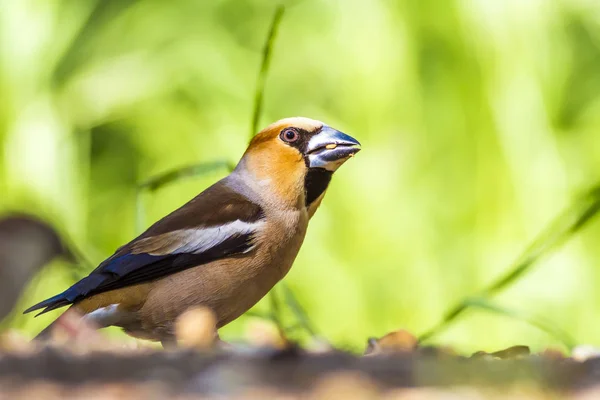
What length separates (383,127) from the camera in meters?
2.65

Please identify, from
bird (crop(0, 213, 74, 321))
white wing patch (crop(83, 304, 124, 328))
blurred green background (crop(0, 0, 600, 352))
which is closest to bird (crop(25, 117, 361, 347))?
white wing patch (crop(83, 304, 124, 328))

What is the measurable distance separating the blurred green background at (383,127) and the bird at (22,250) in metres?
1.17

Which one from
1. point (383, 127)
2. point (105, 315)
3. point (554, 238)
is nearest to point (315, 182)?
point (105, 315)

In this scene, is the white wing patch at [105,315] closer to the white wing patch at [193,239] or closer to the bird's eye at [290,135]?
the white wing patch at [193,239]

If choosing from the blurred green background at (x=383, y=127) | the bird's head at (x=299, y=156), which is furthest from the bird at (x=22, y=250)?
the blurred green background at (x=383, y=127)

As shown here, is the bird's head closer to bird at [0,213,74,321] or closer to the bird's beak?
the bird's beak

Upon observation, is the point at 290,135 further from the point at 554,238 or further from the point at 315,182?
the point at 554,238

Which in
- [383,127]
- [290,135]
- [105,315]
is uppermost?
[290,135]

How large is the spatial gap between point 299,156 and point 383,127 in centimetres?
148

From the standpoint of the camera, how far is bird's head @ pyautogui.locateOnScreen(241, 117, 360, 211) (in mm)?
1181

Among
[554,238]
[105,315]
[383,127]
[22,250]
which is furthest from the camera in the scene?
[383,127]

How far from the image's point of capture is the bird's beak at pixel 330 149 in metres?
1.17

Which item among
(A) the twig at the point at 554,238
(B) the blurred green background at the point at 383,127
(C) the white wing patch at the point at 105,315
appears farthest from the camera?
(B) the blurred green background at the point at 383,127

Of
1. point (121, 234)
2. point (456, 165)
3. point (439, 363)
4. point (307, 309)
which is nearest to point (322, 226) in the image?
point (307, 309)
